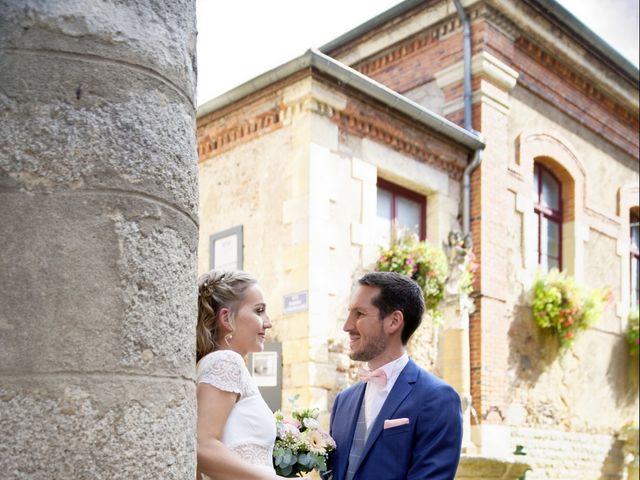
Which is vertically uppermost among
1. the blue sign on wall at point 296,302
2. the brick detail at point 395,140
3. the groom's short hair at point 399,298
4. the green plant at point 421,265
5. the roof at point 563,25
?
the roof at point 563,25

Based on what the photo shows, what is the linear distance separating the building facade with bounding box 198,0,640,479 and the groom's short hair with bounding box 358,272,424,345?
5497mm

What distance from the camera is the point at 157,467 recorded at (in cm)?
174

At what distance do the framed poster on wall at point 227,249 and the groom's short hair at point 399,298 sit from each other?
654 cm

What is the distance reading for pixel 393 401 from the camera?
10.0 feet

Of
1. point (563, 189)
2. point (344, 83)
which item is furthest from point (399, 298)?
point (563, 189)

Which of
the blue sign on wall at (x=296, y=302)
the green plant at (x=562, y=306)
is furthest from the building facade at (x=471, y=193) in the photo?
the green plant at (x=562, y=306)

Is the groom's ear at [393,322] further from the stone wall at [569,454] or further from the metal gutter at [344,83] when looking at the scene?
the stone wall at [569,454]

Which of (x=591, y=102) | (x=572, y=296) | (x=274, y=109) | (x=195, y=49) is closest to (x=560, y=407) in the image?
(x=572, y=296)

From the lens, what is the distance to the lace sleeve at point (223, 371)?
2508 millimetres

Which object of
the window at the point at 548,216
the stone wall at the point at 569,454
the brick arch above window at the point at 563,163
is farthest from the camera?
the window at the point at 548,216

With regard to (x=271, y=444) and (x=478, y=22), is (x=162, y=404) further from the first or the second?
(x=478, y=22)

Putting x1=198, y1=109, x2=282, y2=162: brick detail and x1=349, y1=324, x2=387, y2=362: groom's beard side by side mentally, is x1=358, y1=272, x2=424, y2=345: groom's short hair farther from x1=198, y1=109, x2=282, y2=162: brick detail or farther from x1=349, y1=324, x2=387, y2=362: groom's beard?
x1=198, y1=109, x2=282, y2=162: brick detail

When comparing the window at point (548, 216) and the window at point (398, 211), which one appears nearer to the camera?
the window at point (398, 211)

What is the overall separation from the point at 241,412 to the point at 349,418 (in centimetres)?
76
